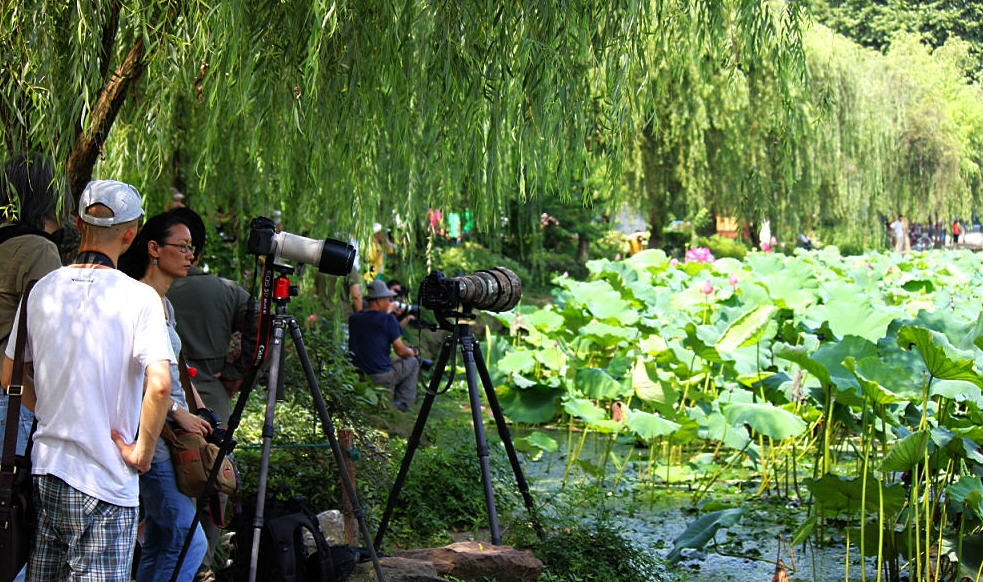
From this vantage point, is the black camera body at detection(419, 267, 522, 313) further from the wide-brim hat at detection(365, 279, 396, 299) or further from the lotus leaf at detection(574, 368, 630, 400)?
the wide-brim hat at detection(365, 279, 396, 299)

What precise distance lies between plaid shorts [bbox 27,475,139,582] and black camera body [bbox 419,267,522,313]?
163cm

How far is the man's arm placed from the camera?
227 centimetres

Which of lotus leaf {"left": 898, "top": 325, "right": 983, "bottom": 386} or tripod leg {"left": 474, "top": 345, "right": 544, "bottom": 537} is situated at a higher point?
lotus leaf {"left": 898, "top": 325, "right": 983, "bottom": 386}

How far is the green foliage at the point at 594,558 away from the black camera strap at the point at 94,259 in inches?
77.0

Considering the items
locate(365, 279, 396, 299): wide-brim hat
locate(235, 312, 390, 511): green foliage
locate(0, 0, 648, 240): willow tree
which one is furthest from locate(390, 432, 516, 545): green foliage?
locate(365, 279, 396, 299): wide-brim hat

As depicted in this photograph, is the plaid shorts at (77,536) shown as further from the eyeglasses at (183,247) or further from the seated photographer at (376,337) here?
the seated photographer at (376,337)

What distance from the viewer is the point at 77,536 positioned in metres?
2.24

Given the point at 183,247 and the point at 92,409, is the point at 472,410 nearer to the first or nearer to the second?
the point at 183,247

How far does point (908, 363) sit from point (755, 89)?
8.10 meters

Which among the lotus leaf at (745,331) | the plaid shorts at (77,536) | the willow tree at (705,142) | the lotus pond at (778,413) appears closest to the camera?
the plaid shorts at (77,536)

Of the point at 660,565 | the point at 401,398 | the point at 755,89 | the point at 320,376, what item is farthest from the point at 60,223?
the point at 755,89

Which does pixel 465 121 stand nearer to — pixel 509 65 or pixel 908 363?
pixel 509 65

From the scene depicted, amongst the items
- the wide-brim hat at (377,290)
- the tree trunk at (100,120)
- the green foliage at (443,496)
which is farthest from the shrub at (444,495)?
the wide-brim hat at (377,290)

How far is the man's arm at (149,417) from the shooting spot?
7.46ft
